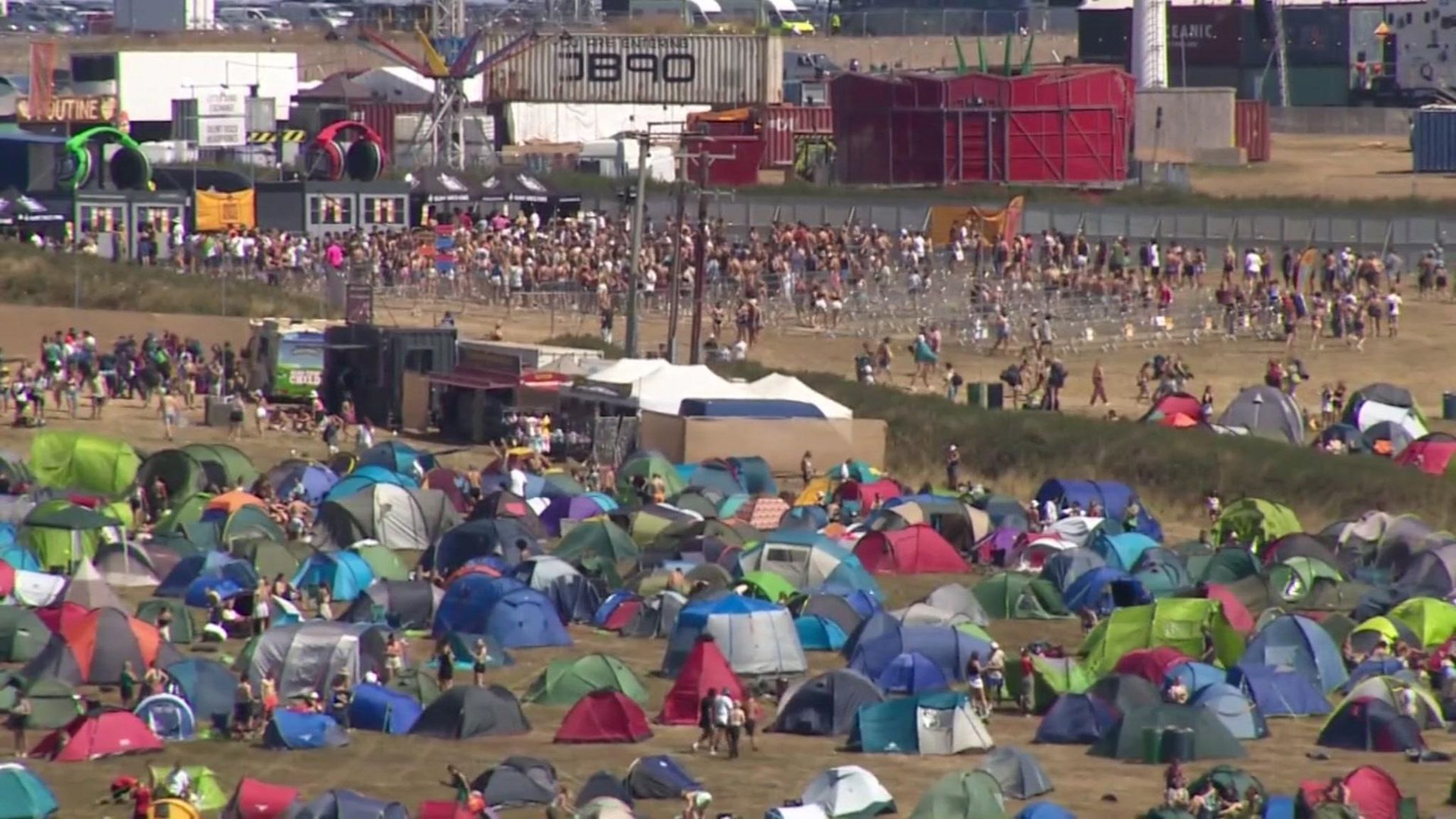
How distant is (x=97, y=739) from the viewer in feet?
84.9

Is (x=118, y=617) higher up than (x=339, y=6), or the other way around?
(x=339, y=6)

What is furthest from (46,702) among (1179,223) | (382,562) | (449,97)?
(449,97)

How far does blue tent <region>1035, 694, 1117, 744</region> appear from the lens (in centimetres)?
2706

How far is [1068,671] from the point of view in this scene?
94.2ft

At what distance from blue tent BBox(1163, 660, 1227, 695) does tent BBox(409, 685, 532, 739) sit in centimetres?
615

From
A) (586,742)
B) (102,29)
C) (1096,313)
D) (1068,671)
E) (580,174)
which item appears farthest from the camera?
(102,29)

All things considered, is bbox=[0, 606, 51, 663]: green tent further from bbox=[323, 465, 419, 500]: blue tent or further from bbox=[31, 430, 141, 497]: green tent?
bbox=[31, 430, 141, 497]: green tent

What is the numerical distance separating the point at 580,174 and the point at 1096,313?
2365cm

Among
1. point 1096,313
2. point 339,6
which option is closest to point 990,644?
point 1096,313

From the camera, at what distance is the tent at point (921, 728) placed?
26578 mm

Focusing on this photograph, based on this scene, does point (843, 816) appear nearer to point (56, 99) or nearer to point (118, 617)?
point (118, 617)

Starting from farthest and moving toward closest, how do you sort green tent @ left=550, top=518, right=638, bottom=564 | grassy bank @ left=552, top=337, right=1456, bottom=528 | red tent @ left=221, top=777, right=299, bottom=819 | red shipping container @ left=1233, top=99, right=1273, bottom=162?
red shipping container @ left=1233, top=99, right=1273, bottom=162, grassy bank @ left=552, top=337, right=1456, bottom=528, green tent @ left=550, top=518, right=638, bottom=564, red tent @ left=221, top=777, right=299, bottom=819

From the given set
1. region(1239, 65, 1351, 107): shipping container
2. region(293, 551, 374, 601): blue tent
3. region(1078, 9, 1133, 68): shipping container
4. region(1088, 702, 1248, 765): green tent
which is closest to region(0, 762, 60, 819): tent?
region(293, 551, 374, 601): blue tent

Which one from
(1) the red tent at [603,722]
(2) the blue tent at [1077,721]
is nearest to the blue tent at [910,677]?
(2) the blue tent at [1077,721]
